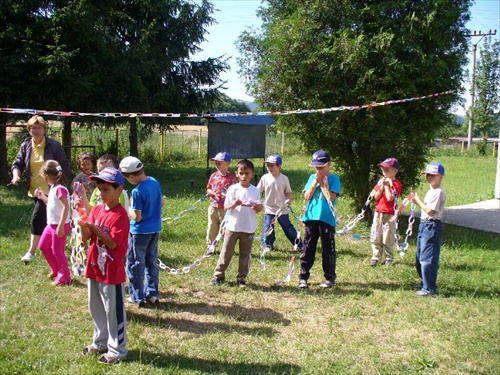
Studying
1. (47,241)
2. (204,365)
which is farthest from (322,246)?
(47,241)

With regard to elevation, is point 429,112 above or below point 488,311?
above

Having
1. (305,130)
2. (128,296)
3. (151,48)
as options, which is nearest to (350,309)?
(128,296)

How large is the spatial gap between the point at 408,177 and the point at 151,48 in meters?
11.1

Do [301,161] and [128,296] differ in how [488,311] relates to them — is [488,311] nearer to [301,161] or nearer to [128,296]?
[128,296]

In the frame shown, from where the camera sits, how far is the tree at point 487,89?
42062 mm

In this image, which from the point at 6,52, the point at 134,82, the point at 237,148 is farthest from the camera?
the point at 237,148

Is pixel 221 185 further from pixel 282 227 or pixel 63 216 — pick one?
pixel 63 216

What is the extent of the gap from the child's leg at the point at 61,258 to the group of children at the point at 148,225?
1cm

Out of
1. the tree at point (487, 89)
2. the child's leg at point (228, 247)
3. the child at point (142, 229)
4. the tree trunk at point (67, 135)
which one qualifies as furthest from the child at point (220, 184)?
the tree at point (487, 89)

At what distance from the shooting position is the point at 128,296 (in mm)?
5602

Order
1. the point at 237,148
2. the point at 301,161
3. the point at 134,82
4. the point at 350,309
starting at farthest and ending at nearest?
the point at 301,161 → the point at 237,148 → the point at 134,82 → the point at 350,309

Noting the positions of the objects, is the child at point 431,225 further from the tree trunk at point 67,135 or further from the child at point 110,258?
the tree trunk at point 67,135

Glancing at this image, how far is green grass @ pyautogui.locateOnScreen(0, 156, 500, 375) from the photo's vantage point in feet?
13.8

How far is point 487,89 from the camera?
43.2 m
